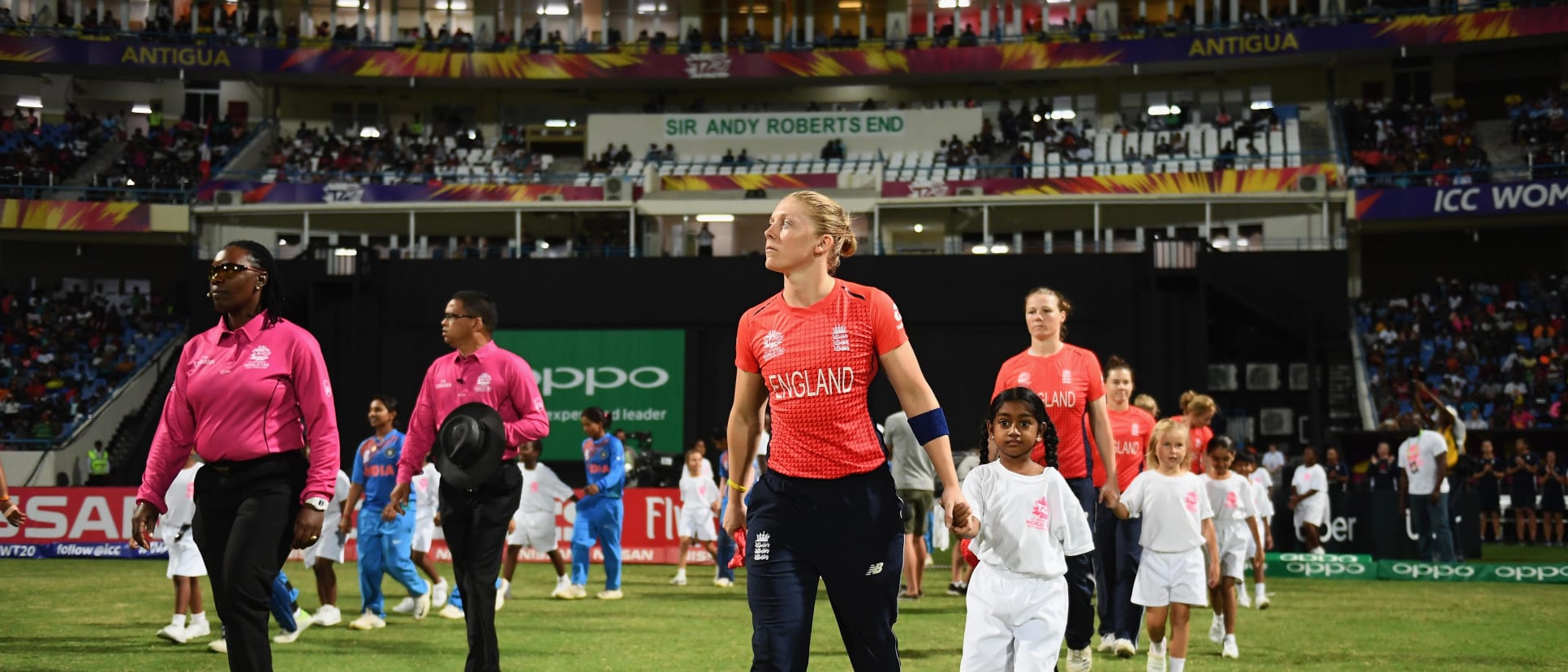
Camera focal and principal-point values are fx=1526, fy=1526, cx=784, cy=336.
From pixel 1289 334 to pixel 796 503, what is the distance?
29.8 m

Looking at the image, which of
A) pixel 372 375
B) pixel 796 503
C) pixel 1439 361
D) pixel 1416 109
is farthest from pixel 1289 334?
pixel 796 503

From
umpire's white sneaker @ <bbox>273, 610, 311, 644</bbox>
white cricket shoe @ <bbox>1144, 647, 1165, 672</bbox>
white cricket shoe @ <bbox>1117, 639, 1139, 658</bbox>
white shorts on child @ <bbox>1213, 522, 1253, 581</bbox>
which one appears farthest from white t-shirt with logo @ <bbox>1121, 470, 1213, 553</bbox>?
umpire's white sneaker @ <bbox>273, 610, 311, 644</bbox>

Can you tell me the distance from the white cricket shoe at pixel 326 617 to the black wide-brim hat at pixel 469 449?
5122 mm

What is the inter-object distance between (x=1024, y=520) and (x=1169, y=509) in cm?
242

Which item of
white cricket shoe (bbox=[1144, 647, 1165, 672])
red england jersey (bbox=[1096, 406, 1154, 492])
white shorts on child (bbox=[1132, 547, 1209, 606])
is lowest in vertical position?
white cricket shoe (bbox=[1144, 647, 1165, 672])

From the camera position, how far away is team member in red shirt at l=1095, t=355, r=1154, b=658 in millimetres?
9977

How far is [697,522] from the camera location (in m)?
18.8

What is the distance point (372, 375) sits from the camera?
31250 millimetres

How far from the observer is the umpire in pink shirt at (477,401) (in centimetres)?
796

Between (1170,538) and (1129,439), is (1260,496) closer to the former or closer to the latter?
(1129,439)

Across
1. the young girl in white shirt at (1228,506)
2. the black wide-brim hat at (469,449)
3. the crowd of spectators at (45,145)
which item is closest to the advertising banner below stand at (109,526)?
the young girl in white shirt at (1228,506)

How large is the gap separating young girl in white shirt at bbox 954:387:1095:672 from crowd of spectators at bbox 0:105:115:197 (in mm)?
38207

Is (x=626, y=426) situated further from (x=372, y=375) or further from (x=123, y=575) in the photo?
A: (x=123, y=575)

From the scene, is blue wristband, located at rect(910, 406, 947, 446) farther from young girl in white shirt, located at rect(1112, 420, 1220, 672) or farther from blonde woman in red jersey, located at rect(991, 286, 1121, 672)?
blonde woman in red jersey, located at rect(991, 286, 1121, 672)
